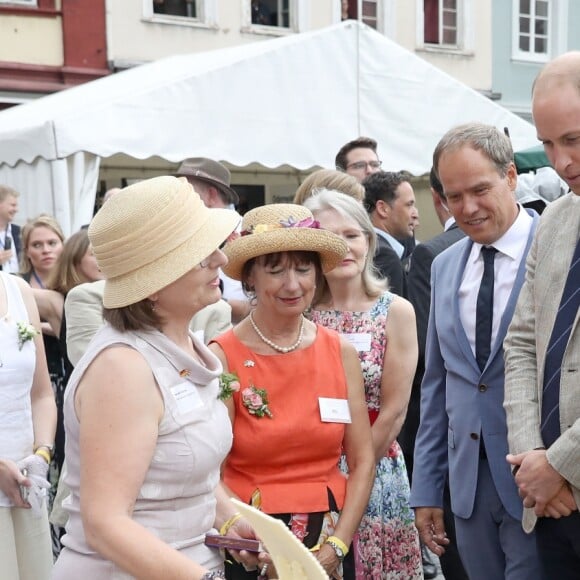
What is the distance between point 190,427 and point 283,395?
2.98 feet

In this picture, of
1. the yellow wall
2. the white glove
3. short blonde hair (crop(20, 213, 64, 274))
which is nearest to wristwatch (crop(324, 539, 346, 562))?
the white glove

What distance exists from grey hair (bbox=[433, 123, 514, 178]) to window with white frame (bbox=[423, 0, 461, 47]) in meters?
16.9

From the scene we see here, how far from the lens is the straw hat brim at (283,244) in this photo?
3.31m

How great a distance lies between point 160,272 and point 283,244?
96cm

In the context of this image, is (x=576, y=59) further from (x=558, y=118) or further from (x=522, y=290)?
(x=522, y=290)

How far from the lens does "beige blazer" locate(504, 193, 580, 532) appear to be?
102 inches

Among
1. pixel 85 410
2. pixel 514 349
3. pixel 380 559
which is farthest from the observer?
pixel 380 559

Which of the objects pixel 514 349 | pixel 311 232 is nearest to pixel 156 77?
pixel 311 232

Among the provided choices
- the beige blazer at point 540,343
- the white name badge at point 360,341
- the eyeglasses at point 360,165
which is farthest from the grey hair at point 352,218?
the eyeglasses at point 360,165

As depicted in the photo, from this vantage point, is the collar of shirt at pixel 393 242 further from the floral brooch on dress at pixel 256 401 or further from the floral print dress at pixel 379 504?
the floral brooch on dress at pixel 256 401

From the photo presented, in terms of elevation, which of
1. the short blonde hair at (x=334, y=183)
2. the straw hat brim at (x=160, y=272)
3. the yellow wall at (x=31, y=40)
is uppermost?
the yellow wall at (x=31, y=40)

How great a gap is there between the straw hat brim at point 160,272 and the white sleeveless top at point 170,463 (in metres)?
0.09

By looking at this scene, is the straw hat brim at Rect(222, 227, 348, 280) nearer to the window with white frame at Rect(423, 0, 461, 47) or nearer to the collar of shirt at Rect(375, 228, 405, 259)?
the collar of shirt at Rect(375, 228, 405, 259)

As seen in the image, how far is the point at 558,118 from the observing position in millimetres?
2525
